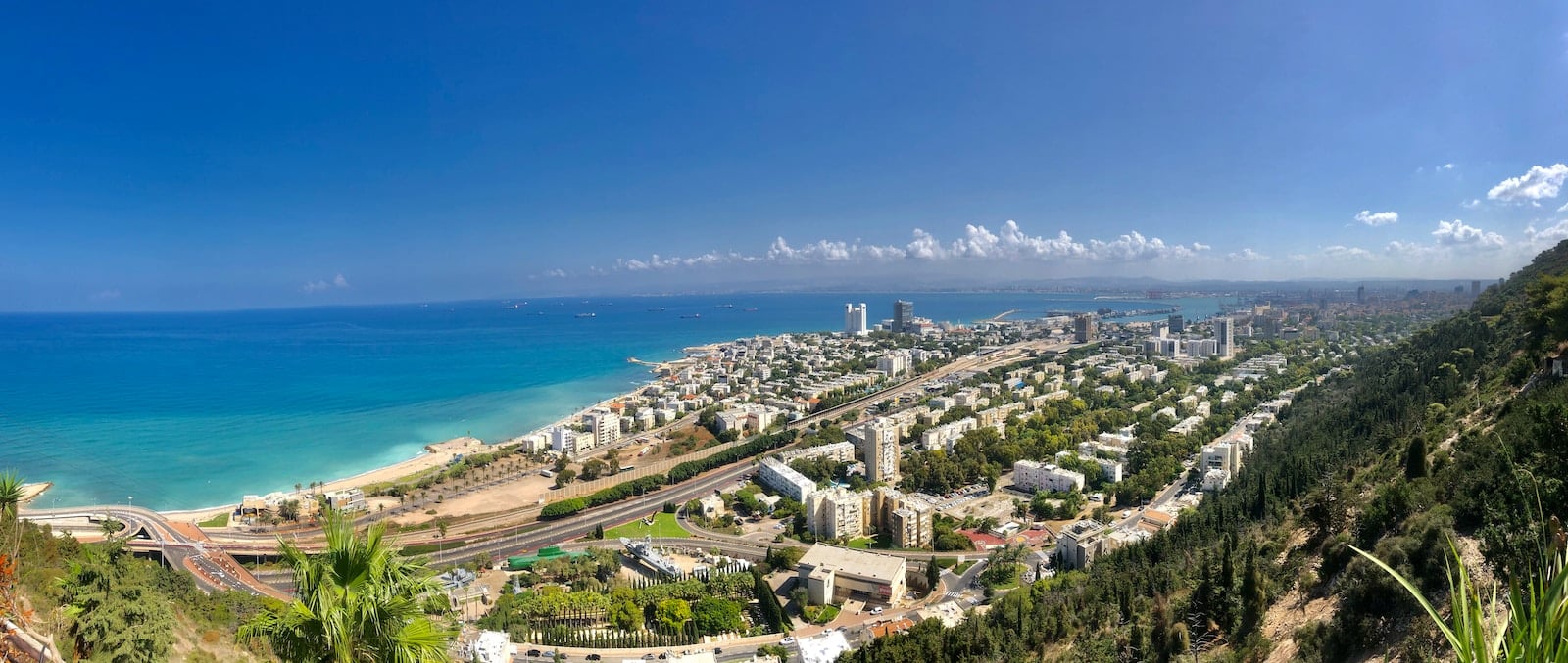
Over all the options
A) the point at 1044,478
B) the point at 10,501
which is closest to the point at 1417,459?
the point at 1044,478

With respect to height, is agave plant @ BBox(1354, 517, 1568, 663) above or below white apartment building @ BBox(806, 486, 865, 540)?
above

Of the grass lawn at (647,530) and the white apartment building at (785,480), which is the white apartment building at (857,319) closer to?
the white apartment building at (785,480)

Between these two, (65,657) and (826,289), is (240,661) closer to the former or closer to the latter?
(65,657)

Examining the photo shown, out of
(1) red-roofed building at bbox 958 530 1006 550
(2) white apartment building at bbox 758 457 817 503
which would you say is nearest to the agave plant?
(1) red-roofed building at bbox 958 530 1006 550

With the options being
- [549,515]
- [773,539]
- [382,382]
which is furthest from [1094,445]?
[382,382]

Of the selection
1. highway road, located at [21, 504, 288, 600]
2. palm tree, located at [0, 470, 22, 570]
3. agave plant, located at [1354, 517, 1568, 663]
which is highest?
agave plant, located at [1354, 517, 1568, 663]

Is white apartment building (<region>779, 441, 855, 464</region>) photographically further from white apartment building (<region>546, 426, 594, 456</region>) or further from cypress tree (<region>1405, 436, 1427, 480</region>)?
cypress tree (<region>1405, 436, 1427, 480</region>)
